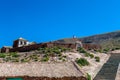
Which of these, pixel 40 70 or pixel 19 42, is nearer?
pixel 40 70

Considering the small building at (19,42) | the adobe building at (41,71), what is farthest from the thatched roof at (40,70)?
the small building at (19,42)

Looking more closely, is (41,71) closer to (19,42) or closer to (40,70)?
(40,70)

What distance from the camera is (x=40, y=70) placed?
21500mm

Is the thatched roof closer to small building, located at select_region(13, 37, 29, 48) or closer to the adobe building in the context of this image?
the adobe building

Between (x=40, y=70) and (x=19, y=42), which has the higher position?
(x=19, y=42)

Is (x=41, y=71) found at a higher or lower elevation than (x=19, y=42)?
lower

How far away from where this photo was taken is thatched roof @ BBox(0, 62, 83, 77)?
2053 cm

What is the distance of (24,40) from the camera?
59.2 m

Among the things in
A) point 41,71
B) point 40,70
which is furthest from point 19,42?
point 41,71

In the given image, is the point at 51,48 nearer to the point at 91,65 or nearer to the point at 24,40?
the point at 91,65

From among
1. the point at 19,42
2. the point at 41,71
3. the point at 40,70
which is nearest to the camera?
the point at 41,71

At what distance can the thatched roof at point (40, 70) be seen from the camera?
20.5 metres

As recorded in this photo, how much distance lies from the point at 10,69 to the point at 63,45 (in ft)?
77.3

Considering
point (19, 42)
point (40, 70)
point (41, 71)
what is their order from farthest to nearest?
point (19, 42) < point (40, 70) < point (41, 71)
